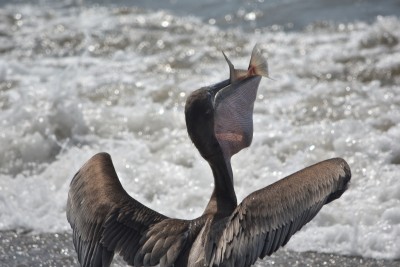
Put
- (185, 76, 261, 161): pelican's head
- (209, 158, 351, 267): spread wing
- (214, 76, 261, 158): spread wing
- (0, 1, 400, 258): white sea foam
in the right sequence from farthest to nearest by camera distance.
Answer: (0, 1, 400, 258): white sea foam
(214, 76, 261, 158): spread wing
(185, 76, 261, 161): pelican's head
(209, 158, 351, 267): spread wing

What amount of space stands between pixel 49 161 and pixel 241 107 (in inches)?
102

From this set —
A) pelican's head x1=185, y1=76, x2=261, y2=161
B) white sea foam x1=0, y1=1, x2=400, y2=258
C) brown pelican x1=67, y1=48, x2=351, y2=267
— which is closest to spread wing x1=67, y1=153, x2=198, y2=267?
brown pelican x1=67, y1=48, x2=351, y2=267

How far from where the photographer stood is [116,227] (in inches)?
157

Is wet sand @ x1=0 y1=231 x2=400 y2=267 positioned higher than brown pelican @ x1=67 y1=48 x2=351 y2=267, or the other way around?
brown pelican @ x1=67 y1=48 x2=351 y2=267

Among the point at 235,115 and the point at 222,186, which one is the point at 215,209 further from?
the point at 235,115

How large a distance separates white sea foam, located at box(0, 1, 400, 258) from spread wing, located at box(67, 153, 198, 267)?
1313mm

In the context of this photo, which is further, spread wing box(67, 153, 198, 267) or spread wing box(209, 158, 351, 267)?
spread wing box(67, 153, 198, 267)

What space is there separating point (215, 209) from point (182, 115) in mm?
3023

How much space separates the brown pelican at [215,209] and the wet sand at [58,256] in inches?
30.5

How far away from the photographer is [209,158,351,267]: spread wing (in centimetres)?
371

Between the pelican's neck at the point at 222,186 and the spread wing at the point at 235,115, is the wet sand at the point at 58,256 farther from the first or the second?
the spread wing at the point at 235,115

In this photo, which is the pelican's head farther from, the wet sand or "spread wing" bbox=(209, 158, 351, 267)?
the wet sand

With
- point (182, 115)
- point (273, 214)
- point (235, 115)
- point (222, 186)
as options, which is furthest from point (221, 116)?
point (182, 115)

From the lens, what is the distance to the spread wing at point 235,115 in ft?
13.8
